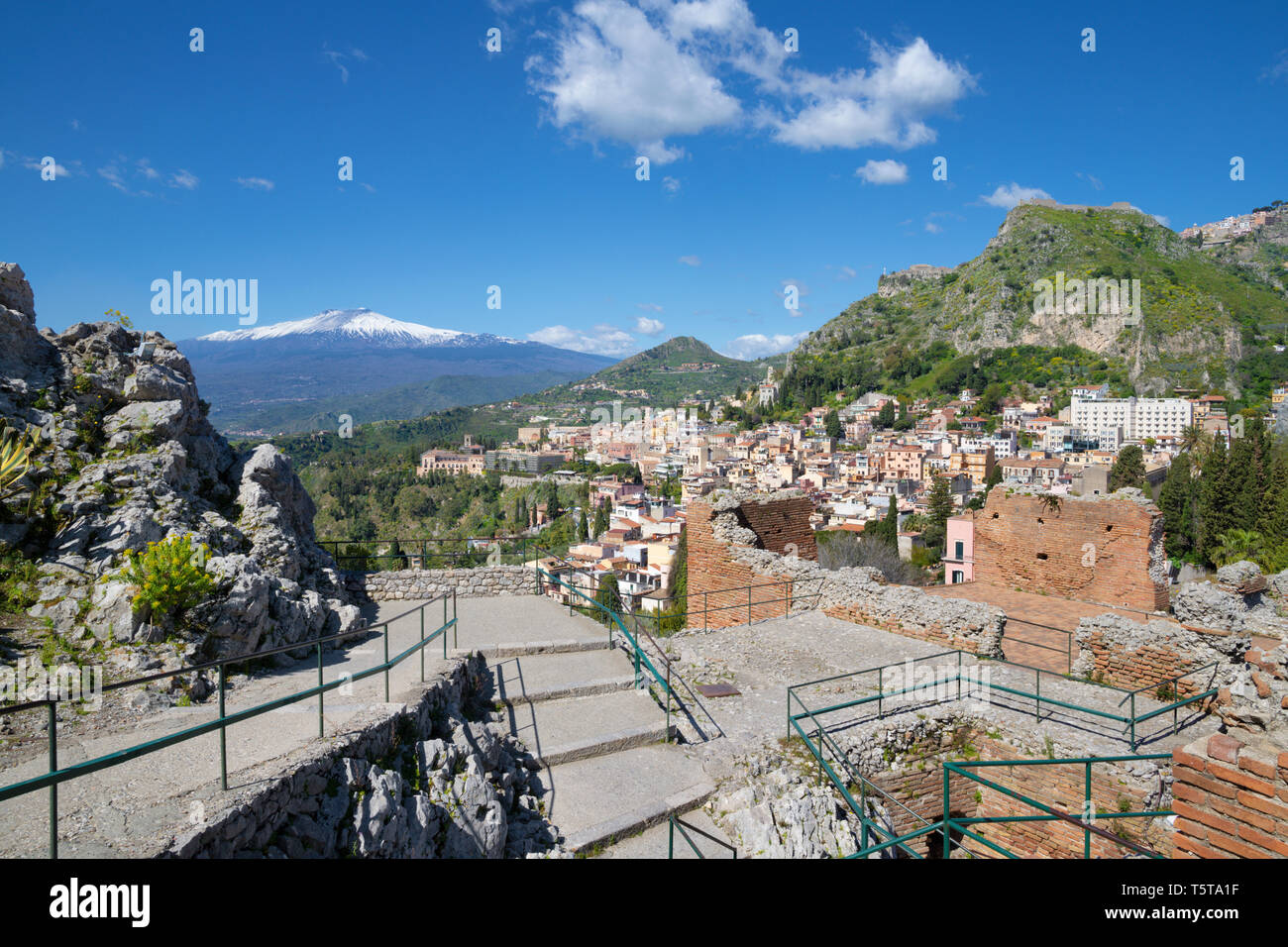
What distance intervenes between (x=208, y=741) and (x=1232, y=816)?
6.67 m

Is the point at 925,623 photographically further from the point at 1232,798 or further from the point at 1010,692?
the point at 1232,798

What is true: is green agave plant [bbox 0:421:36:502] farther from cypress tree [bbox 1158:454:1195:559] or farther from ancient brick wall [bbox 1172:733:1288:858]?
cypress tree [bbox 1158:454:1195:559]

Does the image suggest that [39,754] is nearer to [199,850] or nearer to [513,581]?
[199,850]

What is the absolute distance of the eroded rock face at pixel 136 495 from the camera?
25.3 feet

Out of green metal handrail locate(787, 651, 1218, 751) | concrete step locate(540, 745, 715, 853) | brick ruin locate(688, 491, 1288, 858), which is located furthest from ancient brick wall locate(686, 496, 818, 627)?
concrete step locate(540, 745, 715, 853)

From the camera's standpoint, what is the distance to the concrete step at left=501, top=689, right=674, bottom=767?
6.96 metres

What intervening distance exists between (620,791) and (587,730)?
3.58 ft

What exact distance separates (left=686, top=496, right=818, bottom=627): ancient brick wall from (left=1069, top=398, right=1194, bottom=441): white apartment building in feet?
341

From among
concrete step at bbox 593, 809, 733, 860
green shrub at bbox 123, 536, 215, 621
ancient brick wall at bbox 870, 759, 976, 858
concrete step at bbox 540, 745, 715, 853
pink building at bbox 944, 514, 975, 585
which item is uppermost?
green shrub at bbox 123, 536, 215, 621

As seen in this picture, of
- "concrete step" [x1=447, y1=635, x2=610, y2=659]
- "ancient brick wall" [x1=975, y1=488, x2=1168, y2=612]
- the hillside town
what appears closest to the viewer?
"concrete step" [x1=447, y1=635, x2=610, y2=659]

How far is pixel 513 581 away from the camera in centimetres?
1305

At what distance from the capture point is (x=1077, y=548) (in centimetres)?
1394

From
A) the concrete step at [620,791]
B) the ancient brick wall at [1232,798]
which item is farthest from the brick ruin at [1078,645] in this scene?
the concrete step at [620,791]
